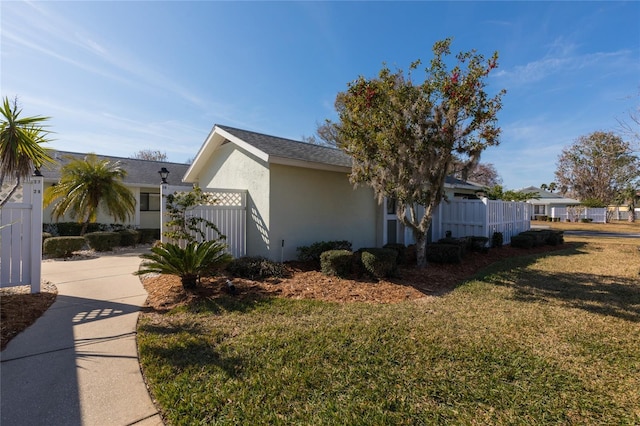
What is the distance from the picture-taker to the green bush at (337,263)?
23.3 feet

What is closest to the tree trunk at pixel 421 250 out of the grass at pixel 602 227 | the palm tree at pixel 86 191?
the palm tree at pixel 86 191

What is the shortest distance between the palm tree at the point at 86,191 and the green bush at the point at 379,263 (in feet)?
39.8

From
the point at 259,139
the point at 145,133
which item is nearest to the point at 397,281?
the point at 259,139

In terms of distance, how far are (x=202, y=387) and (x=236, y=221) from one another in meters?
6.14

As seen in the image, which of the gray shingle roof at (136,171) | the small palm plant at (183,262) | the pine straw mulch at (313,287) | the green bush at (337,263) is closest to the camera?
the small palm plant at (183,262)

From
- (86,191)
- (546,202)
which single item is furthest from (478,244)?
(546,202)

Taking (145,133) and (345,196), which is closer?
(345,196)

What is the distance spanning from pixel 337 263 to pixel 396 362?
151 inches

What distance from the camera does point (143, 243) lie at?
15.2 meters

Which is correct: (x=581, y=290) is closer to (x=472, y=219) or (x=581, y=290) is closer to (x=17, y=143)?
(x=472, y=219)

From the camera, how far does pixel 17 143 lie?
15.6ft

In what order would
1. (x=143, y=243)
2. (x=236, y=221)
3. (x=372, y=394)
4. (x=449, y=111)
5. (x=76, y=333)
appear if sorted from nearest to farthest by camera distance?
(x=372, y=394) → (x=76, y=333) → (x=449, y=111) → (x=236, y=221) → (x=143, y=243)

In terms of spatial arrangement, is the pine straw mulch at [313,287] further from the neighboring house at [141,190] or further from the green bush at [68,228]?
the neighboring house at [141,190]

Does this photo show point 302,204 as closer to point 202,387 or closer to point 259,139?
point 259,139
